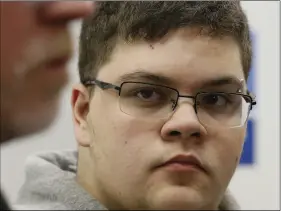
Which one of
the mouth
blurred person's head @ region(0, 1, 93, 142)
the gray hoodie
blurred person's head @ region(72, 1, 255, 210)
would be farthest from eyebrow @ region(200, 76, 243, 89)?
blurred person's head @ region(0, 1, 93, 142)

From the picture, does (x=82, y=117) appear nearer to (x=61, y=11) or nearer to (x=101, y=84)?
(x=101, y=84)

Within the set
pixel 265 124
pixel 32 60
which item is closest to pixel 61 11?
pixel 32 60

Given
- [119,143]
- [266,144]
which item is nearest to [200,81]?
[119,143]

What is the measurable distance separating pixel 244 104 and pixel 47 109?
1.43 ft

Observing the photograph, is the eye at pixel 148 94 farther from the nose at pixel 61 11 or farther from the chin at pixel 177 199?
the nose at pixel 61 11

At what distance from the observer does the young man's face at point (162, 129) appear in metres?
0.59

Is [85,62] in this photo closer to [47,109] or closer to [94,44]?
[94,44]

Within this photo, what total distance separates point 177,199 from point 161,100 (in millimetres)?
140

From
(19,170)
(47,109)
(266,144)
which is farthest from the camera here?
(266,144)

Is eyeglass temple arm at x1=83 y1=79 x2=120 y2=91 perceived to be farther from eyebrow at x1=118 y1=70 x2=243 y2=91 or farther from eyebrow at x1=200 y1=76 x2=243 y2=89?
eyebrow at x1=200 y1=76 x2=243 y2=89

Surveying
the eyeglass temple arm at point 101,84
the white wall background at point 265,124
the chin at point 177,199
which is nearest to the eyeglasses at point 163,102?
the eyeglass temple arm at point 101,84

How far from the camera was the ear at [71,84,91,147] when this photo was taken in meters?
0.60

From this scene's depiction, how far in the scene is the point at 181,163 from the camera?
59cm

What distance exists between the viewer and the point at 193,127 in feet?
1.90
